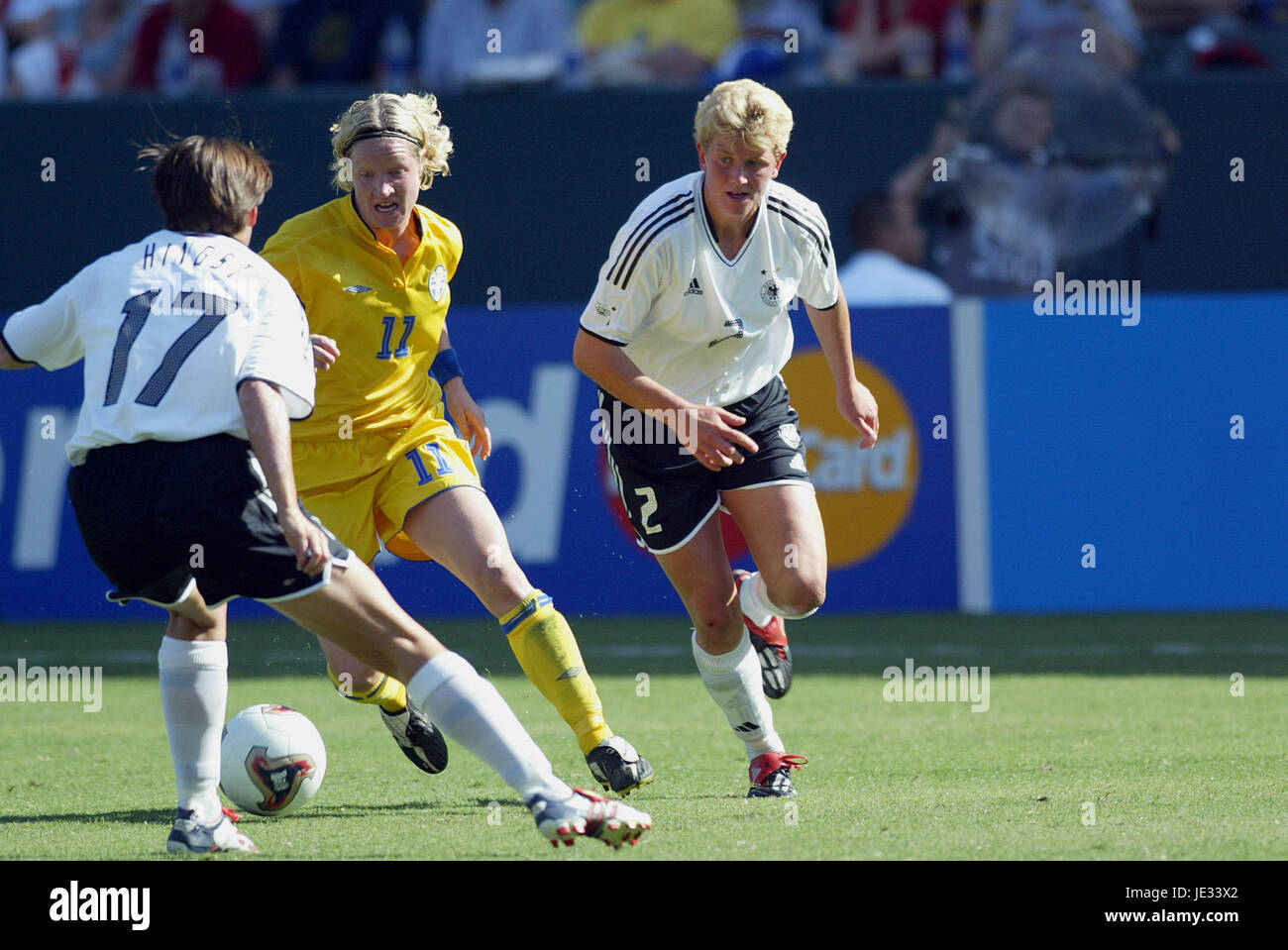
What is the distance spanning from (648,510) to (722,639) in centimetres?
47

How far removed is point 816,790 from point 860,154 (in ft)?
22.8

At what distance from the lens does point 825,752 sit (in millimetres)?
6230

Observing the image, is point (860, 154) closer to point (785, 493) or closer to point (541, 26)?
point (541, 26)

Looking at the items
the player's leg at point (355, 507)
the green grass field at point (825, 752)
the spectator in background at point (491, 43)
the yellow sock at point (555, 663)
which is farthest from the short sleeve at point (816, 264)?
the spectator in background at point (491, 43)

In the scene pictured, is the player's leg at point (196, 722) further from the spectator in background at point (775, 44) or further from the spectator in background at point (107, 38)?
the spectator in background at point (107, 38)

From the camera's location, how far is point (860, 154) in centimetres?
1161

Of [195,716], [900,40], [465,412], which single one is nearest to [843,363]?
[465,412]

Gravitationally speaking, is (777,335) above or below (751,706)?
above

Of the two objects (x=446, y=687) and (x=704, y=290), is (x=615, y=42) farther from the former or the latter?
(x=446, y=687)

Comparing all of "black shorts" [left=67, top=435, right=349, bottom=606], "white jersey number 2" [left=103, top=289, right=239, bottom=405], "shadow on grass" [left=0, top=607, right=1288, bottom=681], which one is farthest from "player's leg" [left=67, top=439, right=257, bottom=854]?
"shadow on grass" [left=0, top=607, right=1288, bottom=681]

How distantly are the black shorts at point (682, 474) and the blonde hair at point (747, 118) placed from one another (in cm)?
90

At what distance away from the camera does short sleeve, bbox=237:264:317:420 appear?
4180 millimetres

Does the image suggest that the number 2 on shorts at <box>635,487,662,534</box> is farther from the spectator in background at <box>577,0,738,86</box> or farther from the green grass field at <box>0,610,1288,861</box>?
the spectator in background at <box>577,0,738,86</box>

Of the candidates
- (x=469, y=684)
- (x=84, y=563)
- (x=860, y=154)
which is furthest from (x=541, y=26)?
(x=469, y=684)
